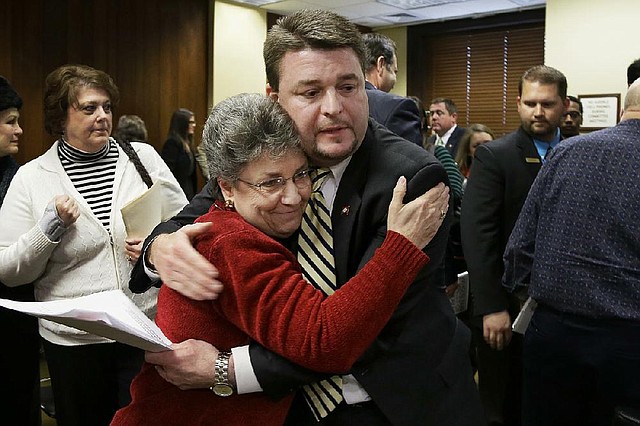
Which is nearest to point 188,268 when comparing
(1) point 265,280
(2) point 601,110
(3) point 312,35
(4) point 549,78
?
(1) point 265,280

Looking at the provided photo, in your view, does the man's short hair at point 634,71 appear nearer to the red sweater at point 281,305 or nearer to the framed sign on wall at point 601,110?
the red sweater at point 281,305

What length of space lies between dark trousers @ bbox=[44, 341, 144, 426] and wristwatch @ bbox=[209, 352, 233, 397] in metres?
1.11

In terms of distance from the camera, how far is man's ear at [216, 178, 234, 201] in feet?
4.01

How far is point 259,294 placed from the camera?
108 centimetres

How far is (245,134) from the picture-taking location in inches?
45.3

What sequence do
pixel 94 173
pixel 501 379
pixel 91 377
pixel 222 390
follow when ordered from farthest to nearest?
1. pixel 501 379
2. pixel 94 173
3. pixel 91 377
4. pixel 222 390

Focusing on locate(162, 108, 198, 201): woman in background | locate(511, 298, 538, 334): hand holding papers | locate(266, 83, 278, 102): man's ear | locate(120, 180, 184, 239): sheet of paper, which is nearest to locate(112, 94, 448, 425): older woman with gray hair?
locate(266, 83, 278, 102): man's ear

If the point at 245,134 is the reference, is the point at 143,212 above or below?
below

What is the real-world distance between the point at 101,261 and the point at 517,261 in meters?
1.41

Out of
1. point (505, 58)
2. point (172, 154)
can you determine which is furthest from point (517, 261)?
point (505, 58)

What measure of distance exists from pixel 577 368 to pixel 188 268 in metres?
1.40

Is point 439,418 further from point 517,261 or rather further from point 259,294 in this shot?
point 517,261

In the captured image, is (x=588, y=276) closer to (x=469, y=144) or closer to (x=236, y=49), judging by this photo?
(x=469, y=144)

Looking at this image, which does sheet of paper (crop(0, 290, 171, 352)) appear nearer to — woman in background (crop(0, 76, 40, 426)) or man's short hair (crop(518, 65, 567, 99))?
woman in background (crop(0, 76, 40, 426))
